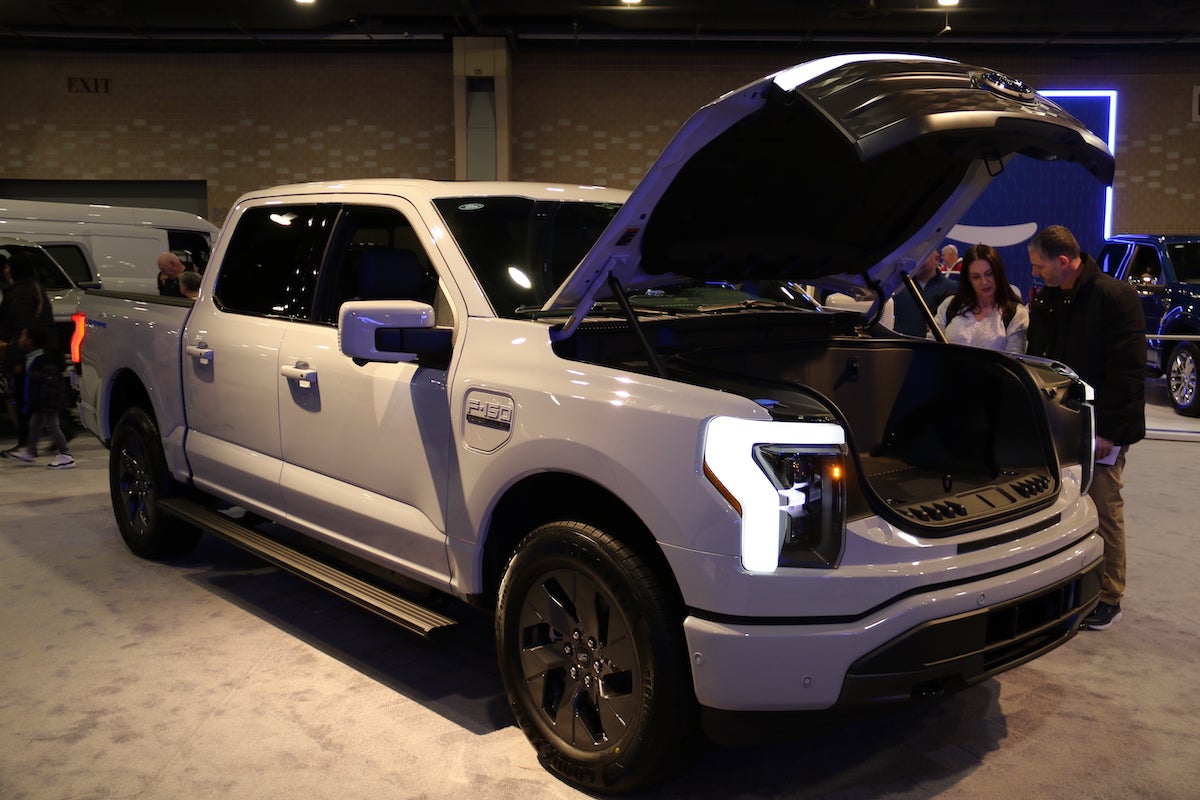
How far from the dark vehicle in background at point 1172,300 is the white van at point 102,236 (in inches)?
429

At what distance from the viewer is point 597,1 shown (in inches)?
496

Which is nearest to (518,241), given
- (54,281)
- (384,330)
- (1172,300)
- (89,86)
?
(384,330)

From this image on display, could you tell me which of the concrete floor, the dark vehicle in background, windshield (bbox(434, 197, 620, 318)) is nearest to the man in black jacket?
the concrete floor

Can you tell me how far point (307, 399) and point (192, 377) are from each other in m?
1.04

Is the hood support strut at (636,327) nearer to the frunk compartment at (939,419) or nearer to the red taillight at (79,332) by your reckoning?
the frunk compartment at (939,419)

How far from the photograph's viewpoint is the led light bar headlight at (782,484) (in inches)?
95.5

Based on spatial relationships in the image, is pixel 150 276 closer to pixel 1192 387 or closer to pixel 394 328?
pixel 394 328

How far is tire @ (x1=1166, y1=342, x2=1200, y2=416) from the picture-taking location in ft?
35.4

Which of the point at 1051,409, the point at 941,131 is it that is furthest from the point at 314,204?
the point at 1051,409

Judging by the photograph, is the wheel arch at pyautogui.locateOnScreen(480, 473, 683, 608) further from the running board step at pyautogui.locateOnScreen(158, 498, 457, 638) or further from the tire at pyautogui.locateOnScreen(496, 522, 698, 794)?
the running board step at pyautogui.locateOnScreen(158, 498, 457, 638)

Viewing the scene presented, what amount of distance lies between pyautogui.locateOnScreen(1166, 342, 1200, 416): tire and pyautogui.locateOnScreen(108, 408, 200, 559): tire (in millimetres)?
9911

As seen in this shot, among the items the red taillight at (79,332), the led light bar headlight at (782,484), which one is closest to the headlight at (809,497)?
the led light bar headlight at (782,484)

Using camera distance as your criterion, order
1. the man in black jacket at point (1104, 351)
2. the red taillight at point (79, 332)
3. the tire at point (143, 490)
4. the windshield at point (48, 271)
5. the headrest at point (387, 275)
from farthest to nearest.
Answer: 1. the windshield at point (48, 271)
2. the red taillight at point (79, 332)
3. the tire at point (143, 490)
4. the man in black jacket at point (1104, 351)
5. the headrest at point (387, 275)

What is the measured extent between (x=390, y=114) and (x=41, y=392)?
9737mm
